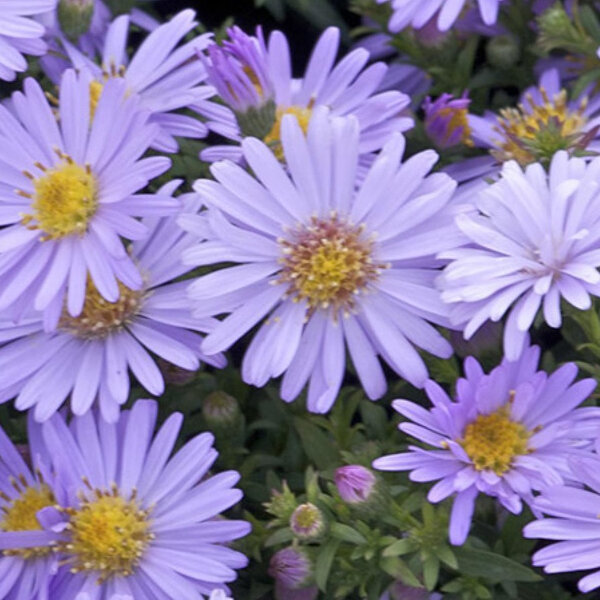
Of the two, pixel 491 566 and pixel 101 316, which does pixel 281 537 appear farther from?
pixel 101 316

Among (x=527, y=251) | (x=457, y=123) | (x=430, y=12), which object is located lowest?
(x=527, y=251)

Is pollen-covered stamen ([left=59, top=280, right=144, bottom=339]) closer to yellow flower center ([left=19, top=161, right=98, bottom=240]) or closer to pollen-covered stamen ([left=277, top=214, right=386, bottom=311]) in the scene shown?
yellow flower center ([left=19, top=161, right=98, bottom=240])

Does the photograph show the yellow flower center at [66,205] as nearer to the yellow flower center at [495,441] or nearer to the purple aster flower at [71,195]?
the purple aster flower at [71,195]

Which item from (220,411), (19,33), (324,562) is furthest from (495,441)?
(19,33)

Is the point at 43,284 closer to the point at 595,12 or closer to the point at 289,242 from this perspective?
the point at 289,242

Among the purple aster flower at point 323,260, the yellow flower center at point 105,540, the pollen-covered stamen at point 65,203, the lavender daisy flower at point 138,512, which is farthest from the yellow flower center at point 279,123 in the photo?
the yellow flower center at point 105,540
